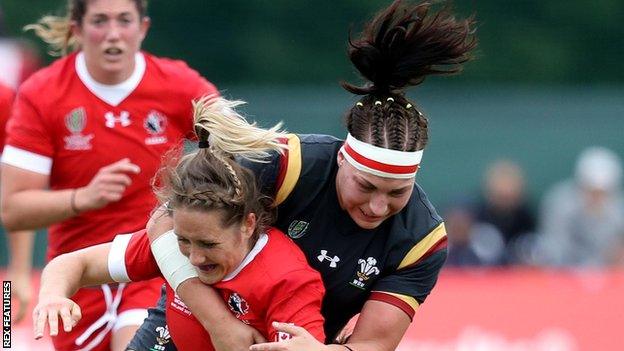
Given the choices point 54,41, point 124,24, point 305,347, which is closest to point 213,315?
point 305,347

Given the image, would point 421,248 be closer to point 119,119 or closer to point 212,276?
point 212,276

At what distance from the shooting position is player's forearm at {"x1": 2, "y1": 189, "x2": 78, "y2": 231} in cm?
630

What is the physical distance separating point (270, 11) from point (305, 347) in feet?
34.7

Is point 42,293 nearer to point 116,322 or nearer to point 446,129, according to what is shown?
point 116,322

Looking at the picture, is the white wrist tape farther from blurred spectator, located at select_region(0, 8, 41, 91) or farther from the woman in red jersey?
blurred spectator, located at select_region(0, 8, 41, 91)

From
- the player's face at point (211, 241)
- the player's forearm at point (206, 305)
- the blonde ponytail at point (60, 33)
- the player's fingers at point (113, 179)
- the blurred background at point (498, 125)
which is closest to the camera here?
the player's face at point (211, 241)

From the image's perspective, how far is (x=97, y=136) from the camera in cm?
646

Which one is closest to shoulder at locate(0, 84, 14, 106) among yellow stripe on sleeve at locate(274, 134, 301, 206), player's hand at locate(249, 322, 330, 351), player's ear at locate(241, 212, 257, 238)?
yellow stripe on sleeve at locate(274, 134, 301, 206)

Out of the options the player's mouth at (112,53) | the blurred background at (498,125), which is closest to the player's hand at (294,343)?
the player's mouth at (112,53)

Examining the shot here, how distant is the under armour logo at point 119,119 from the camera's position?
21.3 feet

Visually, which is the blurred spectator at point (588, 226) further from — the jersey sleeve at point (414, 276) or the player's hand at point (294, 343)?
the player's hand at point (294, 343)

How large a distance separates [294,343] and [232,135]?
750 millimetres

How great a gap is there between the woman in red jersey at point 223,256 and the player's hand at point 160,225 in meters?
0.08

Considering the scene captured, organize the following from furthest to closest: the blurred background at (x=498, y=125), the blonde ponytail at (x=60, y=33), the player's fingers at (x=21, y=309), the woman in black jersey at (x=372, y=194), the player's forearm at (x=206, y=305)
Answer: the blurred background at (x=498, y=125) < the player's fingers at (x=21, y=309) < the blonde ponytail at (x=60, y=33) < the woman in black jersey at (x=372, y=194) < the player's forearm at (x=206, y=305)
